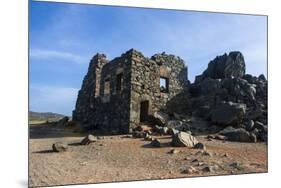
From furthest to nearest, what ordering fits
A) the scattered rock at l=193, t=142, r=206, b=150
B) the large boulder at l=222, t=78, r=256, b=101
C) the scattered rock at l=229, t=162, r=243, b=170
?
the large boulder at l=222, t=78, r=256, b=101 < the scattered rock at l=193, t=142, r=206, b=150 < the scattered rock at l=229, t=162, r=243, b=170

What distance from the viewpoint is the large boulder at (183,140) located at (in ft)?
22.8

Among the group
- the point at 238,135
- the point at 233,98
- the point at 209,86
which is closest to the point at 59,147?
the point at 238,135

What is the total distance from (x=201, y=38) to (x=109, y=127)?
241 centimetres

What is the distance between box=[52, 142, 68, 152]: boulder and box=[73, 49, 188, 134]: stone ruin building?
1.11 m

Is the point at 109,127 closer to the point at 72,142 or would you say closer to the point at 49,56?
the point at 72,142

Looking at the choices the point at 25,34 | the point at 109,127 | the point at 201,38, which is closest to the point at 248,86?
the point at 201,38

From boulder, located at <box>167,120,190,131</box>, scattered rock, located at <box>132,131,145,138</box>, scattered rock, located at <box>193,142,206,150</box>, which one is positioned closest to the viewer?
scattered rock, located at <box>193,142,206,150</box>

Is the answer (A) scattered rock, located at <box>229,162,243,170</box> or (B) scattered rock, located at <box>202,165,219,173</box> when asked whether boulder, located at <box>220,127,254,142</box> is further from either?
(B) scattered rock, located at <box>202,165,219,173</box>

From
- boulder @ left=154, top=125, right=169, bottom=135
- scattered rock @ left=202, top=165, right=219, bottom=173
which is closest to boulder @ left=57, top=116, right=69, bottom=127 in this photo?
boulder @ left=154, top=125, right=169, bottom=135

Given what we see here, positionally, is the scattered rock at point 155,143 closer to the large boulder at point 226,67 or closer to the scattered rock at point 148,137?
the scattered rock at point 148,137

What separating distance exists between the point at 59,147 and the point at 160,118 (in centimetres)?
234

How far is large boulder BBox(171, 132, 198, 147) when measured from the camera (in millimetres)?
6953

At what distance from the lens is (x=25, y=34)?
18.5 ft

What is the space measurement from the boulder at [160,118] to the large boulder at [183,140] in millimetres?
657
